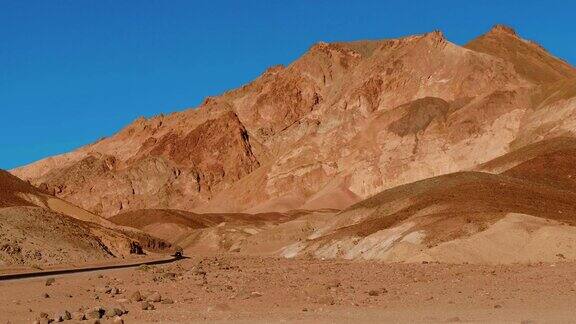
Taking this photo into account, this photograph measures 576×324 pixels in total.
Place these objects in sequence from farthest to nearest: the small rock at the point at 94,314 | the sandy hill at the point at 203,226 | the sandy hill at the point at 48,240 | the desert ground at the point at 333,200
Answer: the sandy hill at the point at 203,226 < the sandy hill at the point at 48,240 < the desert ground at the point at 333,200 < the small rock at the point at 94,314

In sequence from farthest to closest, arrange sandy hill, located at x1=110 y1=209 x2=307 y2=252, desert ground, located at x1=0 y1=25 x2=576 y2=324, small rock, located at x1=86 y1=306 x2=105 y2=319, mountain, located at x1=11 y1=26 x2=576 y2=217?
mountain, located at x1=11 y1=26 x2=576 y2=217 < sandy hill, located at x1=110 y1=209 x2=307 y2=252 < desert ground, located at x1=0 y1=25 x2=576 y2=324 < small rock, located at x1=86 y1=306 x2=105 y2=319

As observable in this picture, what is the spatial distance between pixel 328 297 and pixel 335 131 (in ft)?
414

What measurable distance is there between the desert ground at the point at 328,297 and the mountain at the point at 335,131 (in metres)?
74.5

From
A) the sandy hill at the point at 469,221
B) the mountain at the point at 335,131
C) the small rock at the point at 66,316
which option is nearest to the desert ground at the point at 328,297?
the small rock at the point at 66,316

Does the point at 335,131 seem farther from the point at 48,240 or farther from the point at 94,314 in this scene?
the point at 94,314

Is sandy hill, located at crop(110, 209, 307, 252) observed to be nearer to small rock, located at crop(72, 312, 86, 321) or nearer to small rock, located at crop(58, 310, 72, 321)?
small rock, located at crop(72, 312, 86, 321)

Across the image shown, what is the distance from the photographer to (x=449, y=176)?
68688 mm

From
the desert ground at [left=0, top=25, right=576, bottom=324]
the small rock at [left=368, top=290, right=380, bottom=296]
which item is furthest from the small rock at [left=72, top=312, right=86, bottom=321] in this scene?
the small rock at [left=368, top=290, right=380, bottom=296]

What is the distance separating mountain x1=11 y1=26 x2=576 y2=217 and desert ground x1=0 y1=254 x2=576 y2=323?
74.5 m

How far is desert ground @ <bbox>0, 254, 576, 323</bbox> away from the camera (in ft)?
63.0

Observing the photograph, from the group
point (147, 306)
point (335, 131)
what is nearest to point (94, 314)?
point (147, 306)

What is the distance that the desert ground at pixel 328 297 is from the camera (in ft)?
63.0

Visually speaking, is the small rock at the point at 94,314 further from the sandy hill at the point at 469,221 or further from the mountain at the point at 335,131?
the mountain at the point at 335,131

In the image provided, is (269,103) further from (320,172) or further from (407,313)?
(407,313)
